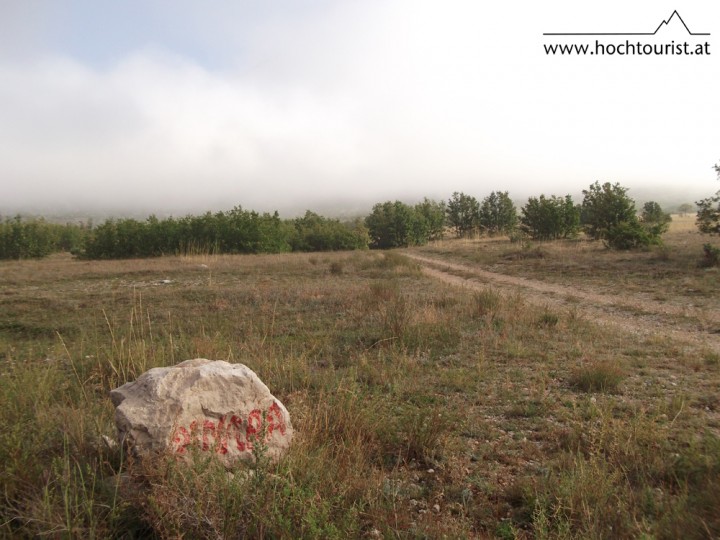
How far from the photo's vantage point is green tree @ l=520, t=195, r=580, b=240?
38156 millimetres

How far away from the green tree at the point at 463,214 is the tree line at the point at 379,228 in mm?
144

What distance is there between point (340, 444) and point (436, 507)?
929 millimetres

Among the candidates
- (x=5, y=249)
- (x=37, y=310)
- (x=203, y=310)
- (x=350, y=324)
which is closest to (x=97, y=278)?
(x=37, y=310)

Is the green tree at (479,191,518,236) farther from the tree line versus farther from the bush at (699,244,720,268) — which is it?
the bush at (699,244,720,268)

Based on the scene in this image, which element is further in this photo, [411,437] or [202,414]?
[411,437]

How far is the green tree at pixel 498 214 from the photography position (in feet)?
181

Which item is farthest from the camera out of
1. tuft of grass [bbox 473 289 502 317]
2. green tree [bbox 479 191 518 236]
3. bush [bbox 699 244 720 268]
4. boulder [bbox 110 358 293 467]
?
green tree [bbox 479 191 518 236]

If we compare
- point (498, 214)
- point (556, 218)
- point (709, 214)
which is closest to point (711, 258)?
point (709, 214)

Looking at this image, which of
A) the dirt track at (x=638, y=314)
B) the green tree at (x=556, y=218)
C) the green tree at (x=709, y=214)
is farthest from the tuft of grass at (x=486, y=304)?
the green tree at (x=556, y=218)

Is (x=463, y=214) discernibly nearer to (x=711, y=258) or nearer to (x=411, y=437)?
(x=711, y=258)

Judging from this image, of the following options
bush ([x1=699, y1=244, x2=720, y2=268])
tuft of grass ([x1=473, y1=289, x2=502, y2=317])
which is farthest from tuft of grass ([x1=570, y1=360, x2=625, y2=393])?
bush ([x1=699, y1=244, x2=720, y2=268])

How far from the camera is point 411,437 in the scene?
11.8 ft

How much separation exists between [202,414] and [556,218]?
40762 millimetres

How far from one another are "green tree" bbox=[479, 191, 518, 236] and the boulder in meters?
54.9
